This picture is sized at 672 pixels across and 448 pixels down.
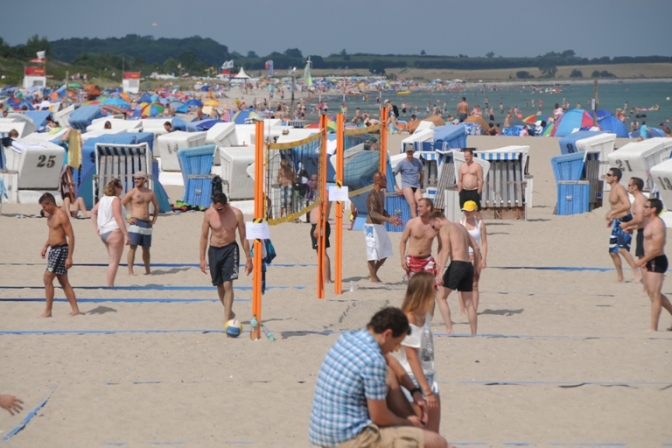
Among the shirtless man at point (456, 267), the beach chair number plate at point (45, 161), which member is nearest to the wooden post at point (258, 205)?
the shirtless man at point (456, 267)

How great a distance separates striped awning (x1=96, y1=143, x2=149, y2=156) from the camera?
55.5 feet

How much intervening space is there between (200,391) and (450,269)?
8.66ft

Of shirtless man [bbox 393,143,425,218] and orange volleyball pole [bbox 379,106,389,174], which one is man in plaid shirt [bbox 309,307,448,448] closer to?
orange volleyball pole [bbox 379,106,389,174]

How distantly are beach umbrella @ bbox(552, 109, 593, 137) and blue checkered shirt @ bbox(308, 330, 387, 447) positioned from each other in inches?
1063

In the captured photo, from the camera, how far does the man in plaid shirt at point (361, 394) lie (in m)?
4.24

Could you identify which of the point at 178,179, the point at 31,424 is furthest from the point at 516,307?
the point at 178,179

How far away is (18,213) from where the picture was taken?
17.0 meters

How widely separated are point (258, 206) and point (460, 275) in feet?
6.15

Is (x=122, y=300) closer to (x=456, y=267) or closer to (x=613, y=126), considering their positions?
(x=456, y=267)

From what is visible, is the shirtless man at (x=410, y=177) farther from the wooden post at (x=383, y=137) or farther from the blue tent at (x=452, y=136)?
the blue tent at (x=452, y=136)

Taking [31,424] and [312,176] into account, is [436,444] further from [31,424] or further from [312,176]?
[312,176]

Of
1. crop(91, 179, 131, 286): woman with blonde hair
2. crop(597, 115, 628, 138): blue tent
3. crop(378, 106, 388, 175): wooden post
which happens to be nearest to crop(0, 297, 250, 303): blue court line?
crop(91, 179, 131, 286): woman with blonde hair

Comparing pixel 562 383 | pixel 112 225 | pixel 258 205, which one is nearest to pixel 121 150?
pixel 112 225

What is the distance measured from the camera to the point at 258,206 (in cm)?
807
